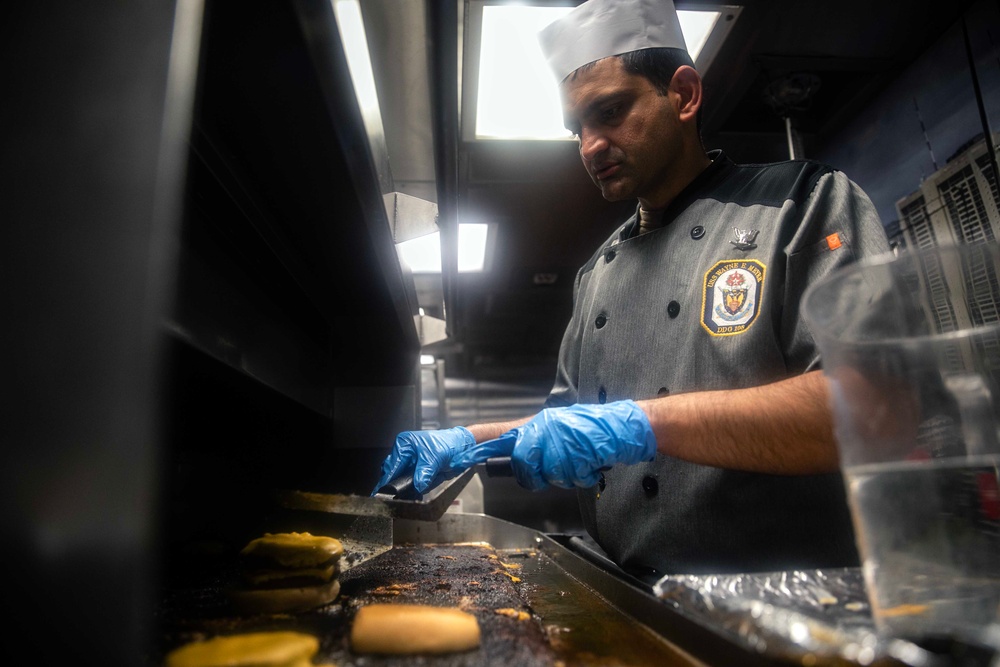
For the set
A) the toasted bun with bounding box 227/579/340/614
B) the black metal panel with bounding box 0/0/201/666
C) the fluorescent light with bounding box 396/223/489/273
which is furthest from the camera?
the fluorescent light with bounding box 396/223/489/273

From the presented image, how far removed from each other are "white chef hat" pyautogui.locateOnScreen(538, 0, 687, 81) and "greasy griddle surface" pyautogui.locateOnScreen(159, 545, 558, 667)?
1494 mm

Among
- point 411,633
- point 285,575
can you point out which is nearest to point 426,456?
point 285,575

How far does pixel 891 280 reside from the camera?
2.43ft

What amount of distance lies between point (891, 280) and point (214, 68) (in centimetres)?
101

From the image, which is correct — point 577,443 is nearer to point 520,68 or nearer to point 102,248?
point 102,248

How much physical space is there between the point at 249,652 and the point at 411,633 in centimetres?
22

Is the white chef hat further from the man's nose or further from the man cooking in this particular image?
the man's nose

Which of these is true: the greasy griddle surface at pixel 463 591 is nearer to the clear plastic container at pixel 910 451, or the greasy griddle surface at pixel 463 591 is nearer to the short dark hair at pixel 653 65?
the clear plastic container at pixel 910 451

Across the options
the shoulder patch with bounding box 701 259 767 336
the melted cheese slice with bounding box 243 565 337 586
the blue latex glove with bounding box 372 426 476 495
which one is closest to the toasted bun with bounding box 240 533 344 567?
the melted cheese slice with bounding box 243 565 337 586

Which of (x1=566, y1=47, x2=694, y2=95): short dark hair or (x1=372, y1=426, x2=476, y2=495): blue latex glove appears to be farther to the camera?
(x1=566, y1=47, x2=694, y2=95): short dark hair

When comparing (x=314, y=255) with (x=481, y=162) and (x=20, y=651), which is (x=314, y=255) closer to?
(x=20, y=651)

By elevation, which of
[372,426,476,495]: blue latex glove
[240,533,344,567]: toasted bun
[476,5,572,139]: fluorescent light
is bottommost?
[240,533,344,567]: toasted bun

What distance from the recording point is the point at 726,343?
1336 mm

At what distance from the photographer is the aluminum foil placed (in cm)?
54
